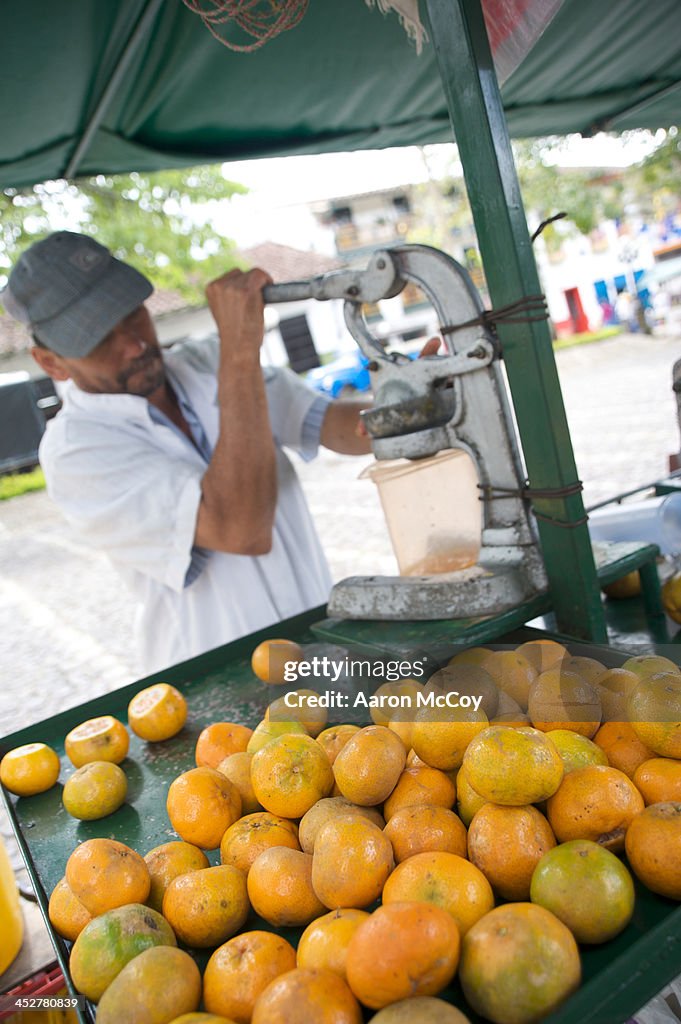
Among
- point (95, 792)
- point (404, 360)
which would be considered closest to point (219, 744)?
point (95, 792)

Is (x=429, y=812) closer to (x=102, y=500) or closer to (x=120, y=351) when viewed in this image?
(x=102, y=500)

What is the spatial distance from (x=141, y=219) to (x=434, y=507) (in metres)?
6.73

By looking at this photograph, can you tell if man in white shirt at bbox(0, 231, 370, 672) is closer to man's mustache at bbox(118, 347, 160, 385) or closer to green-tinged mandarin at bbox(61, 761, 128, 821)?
man's mustache at bbox(118, 347, 160, 385)

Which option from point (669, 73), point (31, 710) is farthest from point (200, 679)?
point (31, 710)

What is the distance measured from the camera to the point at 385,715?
146cm

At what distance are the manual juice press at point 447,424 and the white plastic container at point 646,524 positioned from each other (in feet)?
1.79

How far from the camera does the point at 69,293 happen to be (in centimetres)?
247

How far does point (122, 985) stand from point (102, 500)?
1686mm

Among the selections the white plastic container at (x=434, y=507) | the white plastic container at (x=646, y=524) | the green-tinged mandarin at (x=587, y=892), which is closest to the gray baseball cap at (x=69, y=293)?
the white plastic container at (x=434, y=507)

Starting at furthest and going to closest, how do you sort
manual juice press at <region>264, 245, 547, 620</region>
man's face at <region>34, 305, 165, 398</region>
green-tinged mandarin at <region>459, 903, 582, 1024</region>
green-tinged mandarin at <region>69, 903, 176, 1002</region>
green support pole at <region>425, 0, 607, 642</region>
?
1. man's face at <region>34, 305, 165, 398</region>
2. manual juice press at <region>264, 245, 547, 620</region>
3. green support pole at <region>425, 0, 607, 642</region>
4. green-tinged mandarin at <region>69, 903, 176, 1002</region>
5. green-tinged mandarin at <region>459, 903, 582, 1024</region>

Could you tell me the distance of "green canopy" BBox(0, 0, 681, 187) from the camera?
2.13m

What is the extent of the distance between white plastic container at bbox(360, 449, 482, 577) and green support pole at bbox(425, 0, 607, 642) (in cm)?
32

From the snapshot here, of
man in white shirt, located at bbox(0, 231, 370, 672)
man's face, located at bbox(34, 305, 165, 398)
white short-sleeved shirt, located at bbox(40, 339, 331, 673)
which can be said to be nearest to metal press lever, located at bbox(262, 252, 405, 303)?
man in white shirt, located at bbox(0, 231, 370, 672)
